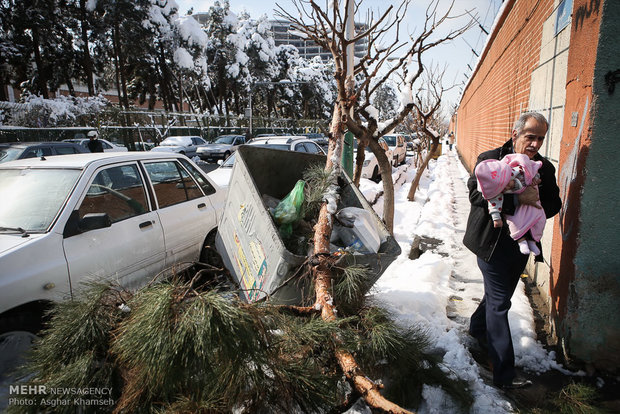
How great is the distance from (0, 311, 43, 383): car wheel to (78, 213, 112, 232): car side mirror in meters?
0.73

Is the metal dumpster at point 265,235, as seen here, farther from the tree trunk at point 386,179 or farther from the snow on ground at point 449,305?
the tree trunk at point 386,179

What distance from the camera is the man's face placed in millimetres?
2355

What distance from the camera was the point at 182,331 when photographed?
4.77ft

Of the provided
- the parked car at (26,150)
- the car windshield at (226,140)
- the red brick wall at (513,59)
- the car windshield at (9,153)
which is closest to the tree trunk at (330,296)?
the red brick wall at (513,59)

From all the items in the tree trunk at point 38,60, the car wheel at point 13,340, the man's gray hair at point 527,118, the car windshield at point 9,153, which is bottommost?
the car wheel at point 13,340

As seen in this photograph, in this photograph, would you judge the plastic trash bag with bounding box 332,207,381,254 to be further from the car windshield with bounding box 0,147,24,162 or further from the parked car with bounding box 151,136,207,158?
the parked car with bounding box 151,136,207,158

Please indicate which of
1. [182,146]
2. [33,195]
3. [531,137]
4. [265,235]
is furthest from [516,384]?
[182,146]

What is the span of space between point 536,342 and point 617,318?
1.94 feet

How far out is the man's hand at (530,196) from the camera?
92.9 inches

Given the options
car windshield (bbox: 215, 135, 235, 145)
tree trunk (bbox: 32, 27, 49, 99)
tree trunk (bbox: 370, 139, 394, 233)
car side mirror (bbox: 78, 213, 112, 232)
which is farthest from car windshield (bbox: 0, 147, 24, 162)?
tree trunk (bbox: 32, 27, 49, 99)

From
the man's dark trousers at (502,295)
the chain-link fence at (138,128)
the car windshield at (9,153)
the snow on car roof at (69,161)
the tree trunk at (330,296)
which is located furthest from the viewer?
the chain-link fence at (138,128)

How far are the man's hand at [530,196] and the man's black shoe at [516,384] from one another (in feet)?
3.92

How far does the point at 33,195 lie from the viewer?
3.21 m

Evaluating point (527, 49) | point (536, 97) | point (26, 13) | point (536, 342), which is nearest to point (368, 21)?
point (527, 49)
